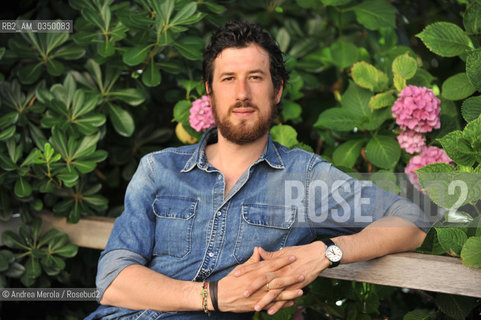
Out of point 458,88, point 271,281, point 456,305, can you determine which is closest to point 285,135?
point 458,88

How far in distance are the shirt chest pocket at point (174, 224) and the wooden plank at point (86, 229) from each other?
1.58ft

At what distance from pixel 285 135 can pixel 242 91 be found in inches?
18.5

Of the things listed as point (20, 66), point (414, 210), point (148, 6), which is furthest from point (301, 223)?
point (20, 66)

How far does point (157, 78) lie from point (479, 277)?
144 cm

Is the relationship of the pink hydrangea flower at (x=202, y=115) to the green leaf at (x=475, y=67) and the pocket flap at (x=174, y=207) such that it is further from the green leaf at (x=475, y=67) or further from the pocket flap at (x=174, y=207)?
the green leaf at (x=475, y=67)

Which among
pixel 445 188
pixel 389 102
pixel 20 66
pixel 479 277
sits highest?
pixel 20 66

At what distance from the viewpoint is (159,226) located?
2014mm

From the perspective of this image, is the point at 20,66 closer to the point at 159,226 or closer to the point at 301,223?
the point at 159,226

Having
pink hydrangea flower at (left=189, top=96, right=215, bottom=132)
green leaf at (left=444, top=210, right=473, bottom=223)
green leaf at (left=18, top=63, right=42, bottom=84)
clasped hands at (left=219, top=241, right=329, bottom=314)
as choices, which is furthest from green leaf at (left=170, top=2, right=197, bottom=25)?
green leaf at (left=444, top=210, right=473, bottom=223)

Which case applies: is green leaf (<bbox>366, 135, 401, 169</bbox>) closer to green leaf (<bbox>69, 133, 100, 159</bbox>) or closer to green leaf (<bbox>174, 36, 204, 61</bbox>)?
green leaf (<bbox>174, 36, 204, 61</bbox>)

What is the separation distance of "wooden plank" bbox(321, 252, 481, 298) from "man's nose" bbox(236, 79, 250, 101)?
668mm

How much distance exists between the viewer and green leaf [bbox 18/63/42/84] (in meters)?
2.48

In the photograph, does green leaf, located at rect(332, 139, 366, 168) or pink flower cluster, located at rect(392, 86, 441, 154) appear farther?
green leaf, located at rect(332, 139, 366, 168)

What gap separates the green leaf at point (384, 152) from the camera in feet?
7.16
